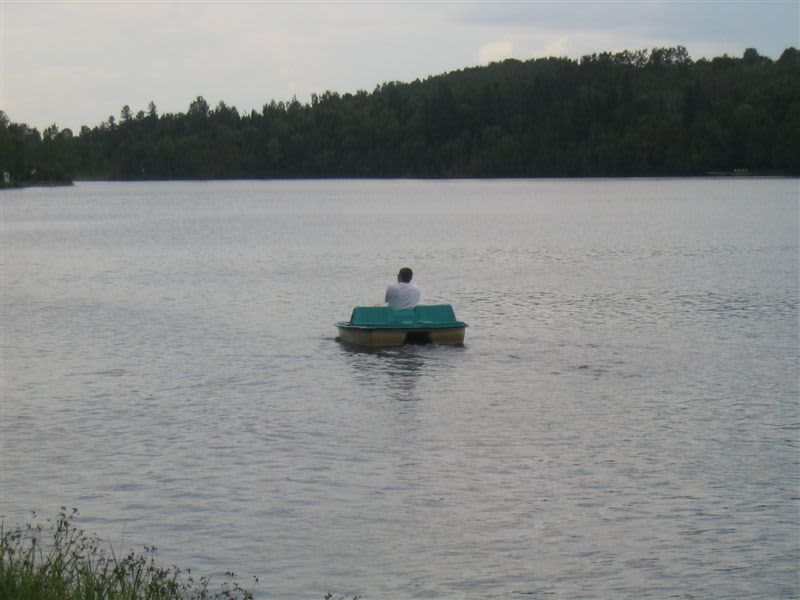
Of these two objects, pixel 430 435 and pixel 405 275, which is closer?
pixel 430 435

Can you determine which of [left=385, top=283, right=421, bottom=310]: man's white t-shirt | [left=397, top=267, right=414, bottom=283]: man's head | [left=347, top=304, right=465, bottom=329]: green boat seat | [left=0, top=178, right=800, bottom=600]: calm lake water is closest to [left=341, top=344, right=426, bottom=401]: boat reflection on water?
[left=0, top=178, right=800, bottom=600]: calm lake water

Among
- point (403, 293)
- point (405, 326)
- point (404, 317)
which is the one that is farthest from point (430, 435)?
point (404, 317)

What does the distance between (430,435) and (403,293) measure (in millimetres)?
8635

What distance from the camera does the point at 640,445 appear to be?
19766 mm

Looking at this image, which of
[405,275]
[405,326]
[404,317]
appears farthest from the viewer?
[404,317]

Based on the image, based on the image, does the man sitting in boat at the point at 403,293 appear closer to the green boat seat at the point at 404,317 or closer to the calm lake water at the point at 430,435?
the green boat seat at the point at 404,317

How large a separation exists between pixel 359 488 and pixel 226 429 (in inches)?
189

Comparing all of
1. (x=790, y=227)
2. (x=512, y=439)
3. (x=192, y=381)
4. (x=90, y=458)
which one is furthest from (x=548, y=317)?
(x=790, y=227)

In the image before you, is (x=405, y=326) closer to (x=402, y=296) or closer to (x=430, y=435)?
(x=402, y=296)

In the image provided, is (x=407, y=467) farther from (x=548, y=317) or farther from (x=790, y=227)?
(x=790, y=227)

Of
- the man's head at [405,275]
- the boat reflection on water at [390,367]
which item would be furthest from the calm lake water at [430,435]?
the man's head at [405,275]

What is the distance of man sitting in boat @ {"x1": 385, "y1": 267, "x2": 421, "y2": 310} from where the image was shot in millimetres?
29047

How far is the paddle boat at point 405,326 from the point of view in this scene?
2927cm

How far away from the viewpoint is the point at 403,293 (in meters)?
29.1
